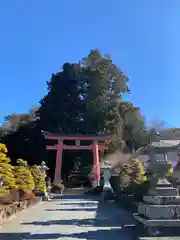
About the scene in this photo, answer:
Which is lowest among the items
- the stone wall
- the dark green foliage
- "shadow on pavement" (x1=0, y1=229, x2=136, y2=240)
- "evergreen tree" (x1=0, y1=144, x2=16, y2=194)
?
"shadow on pavement" (x1=0, y1=229, x2=136, y2=240)

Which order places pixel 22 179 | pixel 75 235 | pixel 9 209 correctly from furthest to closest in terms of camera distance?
1. pixel 22 179
2. pixel 9 209
3. pixel 75 235

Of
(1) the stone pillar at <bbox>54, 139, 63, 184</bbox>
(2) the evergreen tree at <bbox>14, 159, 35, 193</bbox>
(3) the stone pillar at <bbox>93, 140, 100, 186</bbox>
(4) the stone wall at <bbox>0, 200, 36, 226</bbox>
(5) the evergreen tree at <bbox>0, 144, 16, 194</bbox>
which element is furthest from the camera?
(1) the stone pillar at <bbox>54, 139, 63, 184</bbox>

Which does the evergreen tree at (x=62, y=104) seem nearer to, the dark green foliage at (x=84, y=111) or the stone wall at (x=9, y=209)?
the dark green foliage at (x=84, y=111)

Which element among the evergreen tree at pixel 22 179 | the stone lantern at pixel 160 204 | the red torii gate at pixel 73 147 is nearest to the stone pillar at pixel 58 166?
the red torii gate at pixel 73 147

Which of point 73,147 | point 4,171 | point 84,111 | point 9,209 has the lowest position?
point 9,209

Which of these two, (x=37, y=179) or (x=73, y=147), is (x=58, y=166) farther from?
(x=37, y=179)

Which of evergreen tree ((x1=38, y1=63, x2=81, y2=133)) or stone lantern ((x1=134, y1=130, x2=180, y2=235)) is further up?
evergreen tree ((x1=38, y1=63, x2=81, y2=133))

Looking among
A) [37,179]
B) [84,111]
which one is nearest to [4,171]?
[37,179]

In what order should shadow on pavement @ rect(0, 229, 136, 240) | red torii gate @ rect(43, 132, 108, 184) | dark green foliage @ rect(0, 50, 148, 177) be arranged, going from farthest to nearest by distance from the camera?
1. dark green foliage @ rect(0, 50, 148, 177)
2. red torii gate @ rect(43, 132, 108, 184)
3. shadow on pavement @ rect(0, 229, 136, 240)

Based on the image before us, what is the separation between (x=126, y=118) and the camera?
44.2 metres

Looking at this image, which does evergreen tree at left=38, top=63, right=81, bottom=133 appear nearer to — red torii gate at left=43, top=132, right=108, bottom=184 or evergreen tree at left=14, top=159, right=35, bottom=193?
red torii gate at left=43, top=132, right=108, bottom=184

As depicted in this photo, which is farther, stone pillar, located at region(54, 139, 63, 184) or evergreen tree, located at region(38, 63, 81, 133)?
evergreen tree, located at region(38, 63, 81, 133)

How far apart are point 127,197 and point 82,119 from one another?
88.3ft

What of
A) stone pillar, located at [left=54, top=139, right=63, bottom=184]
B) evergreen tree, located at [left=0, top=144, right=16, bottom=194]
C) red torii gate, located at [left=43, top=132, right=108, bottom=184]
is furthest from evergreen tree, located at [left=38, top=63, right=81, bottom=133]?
evergreen tree, located at [left=0, top=144, right=16, bottom=194]
